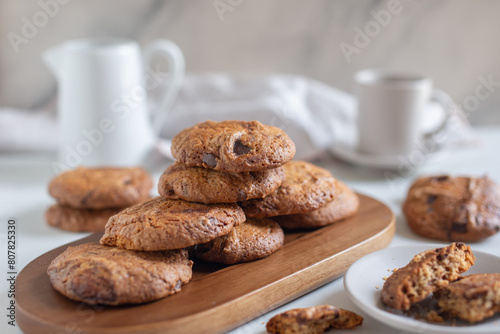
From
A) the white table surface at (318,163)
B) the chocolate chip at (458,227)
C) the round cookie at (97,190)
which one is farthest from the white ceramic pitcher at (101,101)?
the chocolate chip at (458,227)

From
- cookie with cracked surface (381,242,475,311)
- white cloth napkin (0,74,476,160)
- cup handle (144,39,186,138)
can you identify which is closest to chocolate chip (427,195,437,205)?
cookie with cracked surface (381,242,475,311)

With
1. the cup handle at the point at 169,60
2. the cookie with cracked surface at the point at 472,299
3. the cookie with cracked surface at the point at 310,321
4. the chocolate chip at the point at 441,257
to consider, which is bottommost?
the cookie with cracked surface at the point at 310,321

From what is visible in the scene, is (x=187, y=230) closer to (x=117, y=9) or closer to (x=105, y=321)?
(x=105, y=321)

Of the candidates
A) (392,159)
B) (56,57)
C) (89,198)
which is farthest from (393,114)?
(56,57)

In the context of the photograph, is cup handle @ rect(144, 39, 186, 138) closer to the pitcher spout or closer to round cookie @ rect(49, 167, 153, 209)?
the pitcher spout

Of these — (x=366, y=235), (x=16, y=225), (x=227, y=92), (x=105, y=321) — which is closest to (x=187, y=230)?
(x=105, y=321)

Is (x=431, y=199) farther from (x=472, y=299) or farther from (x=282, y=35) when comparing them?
(x=282, y=35)

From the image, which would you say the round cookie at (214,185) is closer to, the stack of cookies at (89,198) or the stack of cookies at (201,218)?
the stack of cookies at (201,218)

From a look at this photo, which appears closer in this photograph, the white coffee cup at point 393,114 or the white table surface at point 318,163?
the white table surface at point 318,163
